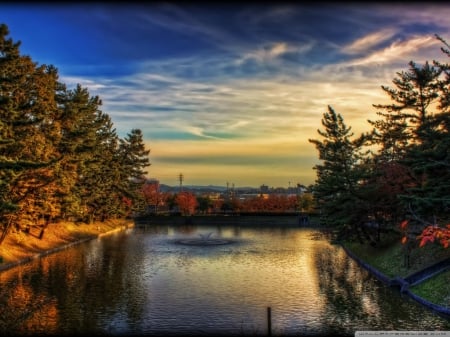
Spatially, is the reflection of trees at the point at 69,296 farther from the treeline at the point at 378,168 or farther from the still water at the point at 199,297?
the treeline at the point at 378,168

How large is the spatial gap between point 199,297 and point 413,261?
47.4ft

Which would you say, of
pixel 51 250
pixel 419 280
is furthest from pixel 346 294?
pixel 51 250

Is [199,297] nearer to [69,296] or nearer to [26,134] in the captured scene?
[69,296]

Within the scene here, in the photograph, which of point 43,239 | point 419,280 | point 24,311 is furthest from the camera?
point 43,239

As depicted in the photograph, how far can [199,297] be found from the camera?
85.6 feet

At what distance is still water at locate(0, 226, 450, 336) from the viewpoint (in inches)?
794

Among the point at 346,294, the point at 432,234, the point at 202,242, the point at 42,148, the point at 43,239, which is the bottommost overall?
the point at 202,242

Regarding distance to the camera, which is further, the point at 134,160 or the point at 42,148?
the point at 134,160

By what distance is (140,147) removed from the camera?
93.0 meters

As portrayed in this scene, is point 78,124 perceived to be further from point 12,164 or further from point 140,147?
point 140,147

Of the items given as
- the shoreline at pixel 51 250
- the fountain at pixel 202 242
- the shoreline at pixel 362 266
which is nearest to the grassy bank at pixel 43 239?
the shoreline at pixel 51 250

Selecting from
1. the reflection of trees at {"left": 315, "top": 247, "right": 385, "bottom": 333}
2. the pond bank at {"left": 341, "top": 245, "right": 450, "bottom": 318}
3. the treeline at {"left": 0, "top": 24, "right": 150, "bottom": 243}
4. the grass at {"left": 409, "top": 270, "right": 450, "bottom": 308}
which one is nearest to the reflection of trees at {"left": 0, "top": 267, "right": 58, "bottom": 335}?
the treeline at {"left": 0, "top": 24, "right": 150, "bottom": 243}

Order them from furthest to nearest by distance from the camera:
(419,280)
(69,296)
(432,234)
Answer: (419,280), (69,296), (432,234)

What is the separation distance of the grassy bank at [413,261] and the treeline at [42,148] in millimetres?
23436
